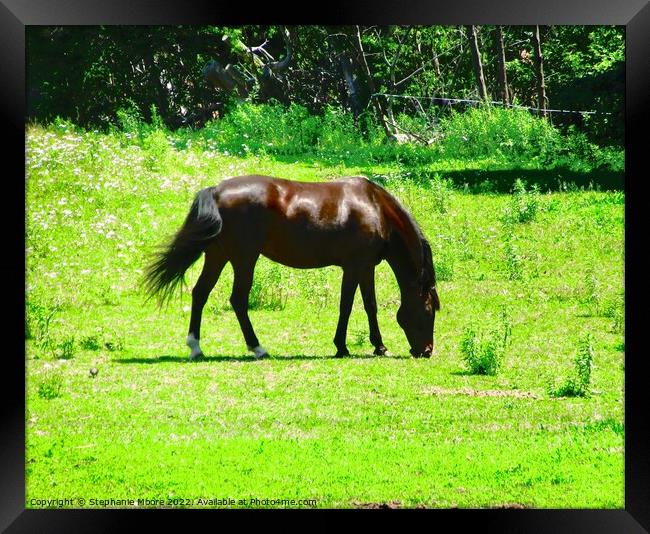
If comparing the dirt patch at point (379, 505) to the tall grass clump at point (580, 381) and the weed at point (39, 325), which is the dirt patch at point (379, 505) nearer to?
the tall grass clump at point (580, 381)

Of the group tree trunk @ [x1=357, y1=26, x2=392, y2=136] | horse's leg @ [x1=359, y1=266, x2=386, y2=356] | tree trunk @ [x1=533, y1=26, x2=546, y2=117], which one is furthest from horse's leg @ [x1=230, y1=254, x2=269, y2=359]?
tree trunk @ [x1=533, y1=26, x2=546, y2=117]

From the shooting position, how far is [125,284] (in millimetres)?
12156

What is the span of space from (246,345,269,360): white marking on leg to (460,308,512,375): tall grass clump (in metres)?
1.93

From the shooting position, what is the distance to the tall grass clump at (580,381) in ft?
37.1

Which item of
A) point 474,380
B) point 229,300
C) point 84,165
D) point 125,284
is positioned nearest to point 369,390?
point 474,380

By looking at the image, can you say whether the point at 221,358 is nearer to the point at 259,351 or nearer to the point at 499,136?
the point at 259,351

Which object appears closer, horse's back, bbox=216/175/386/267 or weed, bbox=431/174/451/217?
horse's back, bbox=216/175/386/267

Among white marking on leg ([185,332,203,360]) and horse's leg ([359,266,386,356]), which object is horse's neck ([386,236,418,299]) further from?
white marking on leg ([185,332,203,360])

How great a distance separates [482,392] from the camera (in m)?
11.3

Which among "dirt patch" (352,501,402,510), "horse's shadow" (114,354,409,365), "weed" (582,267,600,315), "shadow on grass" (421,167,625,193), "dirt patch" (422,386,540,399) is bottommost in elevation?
"dirt patch" (352,501,402,510)

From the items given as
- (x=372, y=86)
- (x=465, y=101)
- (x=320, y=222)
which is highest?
(x=372, y=86)

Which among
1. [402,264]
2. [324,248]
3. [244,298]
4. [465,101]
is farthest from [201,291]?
[465,101]

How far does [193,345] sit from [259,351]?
0.65 metres

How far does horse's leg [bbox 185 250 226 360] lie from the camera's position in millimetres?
11764
